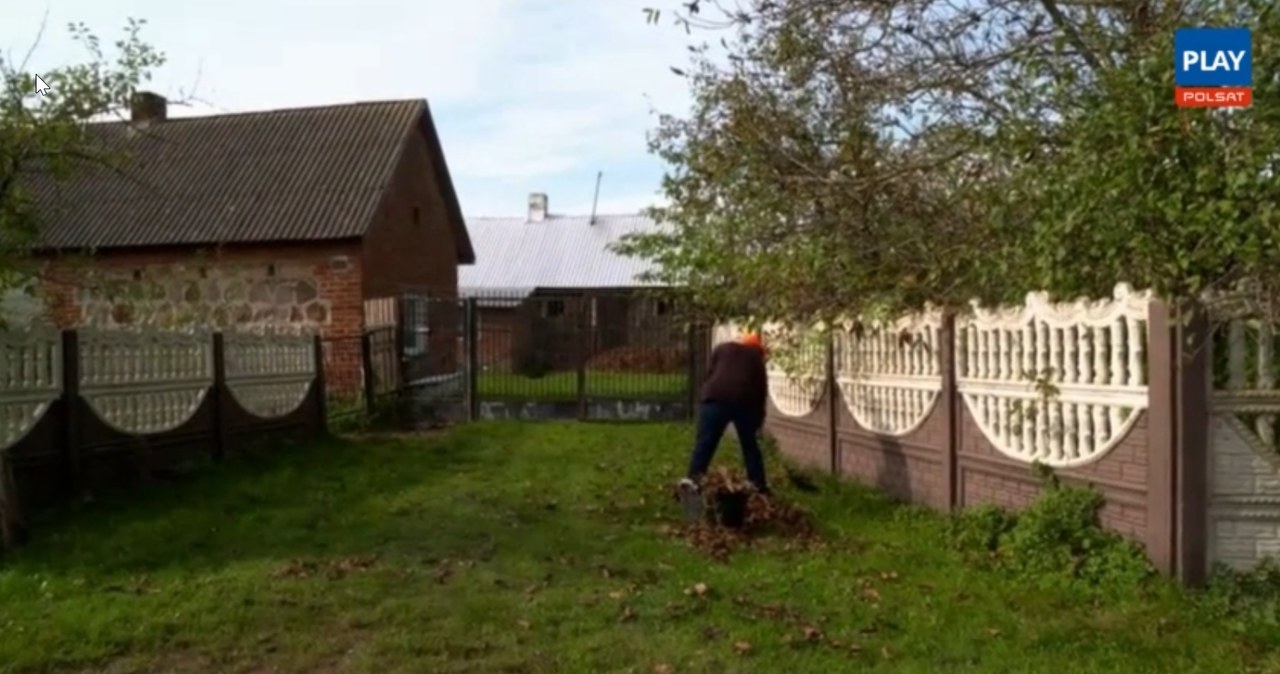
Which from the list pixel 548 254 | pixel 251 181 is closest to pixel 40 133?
pixel 251 181

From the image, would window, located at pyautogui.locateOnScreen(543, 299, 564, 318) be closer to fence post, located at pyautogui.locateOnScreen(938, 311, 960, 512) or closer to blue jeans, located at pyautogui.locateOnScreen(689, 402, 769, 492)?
blue jeans, located at pyautogui.locateOnScreen(689, 402, 769, 492)

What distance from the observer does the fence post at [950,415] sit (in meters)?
8.99

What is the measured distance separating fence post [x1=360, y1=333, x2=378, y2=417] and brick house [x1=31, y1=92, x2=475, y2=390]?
30 centimetres

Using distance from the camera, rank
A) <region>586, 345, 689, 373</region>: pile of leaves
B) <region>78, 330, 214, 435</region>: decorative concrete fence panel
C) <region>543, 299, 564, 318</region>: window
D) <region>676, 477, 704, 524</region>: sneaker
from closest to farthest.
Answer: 1. <region>676, 477, 704, 524</region>: sneaker
2. <region>78, 330, 214, 435</region>: decorative concrete fence panel
3. <region>586, 345, 689, 373</region>: pile of leaves
4. <region>543, 299, 564, 318</region>: window

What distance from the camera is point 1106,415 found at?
282 inches

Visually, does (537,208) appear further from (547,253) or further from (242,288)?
(242,288)

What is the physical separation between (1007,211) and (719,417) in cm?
273

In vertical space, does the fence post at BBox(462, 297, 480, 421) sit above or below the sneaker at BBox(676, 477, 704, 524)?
above

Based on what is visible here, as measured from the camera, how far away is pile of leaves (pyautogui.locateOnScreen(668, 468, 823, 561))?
27.2 ft

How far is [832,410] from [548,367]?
6.75 meters

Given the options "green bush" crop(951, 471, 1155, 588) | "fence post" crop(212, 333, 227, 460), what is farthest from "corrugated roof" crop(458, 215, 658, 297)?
"green bush" crop(951, 471, 1155, 588)

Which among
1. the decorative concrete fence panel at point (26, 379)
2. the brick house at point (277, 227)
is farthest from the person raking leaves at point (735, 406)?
the brick house at point (277, 227)

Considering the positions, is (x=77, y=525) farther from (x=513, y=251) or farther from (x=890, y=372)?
(x=513, y=251)

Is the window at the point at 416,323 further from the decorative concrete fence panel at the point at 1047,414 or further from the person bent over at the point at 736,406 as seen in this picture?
the person bent over at the point at 736,406
